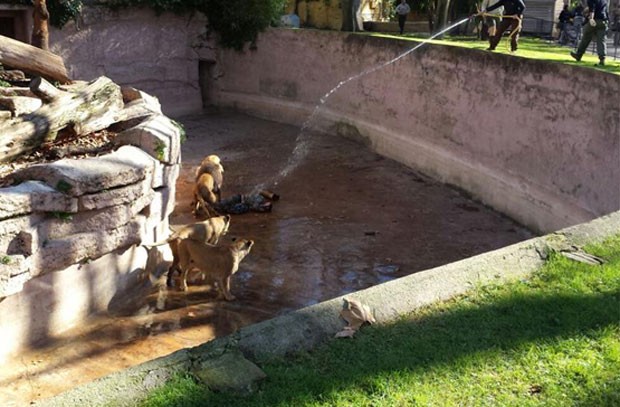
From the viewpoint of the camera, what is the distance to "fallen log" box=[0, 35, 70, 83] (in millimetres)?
9586

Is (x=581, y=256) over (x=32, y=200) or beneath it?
beneath

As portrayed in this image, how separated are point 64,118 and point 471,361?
256 inches

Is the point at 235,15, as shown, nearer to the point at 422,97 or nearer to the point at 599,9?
the point at 422,97

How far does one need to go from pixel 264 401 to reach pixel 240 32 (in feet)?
56.3

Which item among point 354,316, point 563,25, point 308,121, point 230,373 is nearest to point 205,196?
point 354,316

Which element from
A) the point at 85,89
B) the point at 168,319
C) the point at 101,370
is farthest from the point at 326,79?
the point at 101,370

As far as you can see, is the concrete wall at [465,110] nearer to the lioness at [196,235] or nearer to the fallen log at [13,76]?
the lioness at [196,235]

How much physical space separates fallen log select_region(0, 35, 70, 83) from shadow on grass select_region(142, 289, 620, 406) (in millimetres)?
6972

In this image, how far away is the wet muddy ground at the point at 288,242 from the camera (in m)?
7.24

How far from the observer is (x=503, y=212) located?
12289 millimetres

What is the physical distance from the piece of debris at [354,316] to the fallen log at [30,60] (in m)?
6.77

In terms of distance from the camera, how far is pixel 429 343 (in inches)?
183

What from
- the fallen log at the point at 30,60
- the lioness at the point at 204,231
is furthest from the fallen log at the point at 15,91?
the lioness at the point at 204,231

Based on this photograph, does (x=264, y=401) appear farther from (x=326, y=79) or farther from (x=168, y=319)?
(x=326, y=79)
